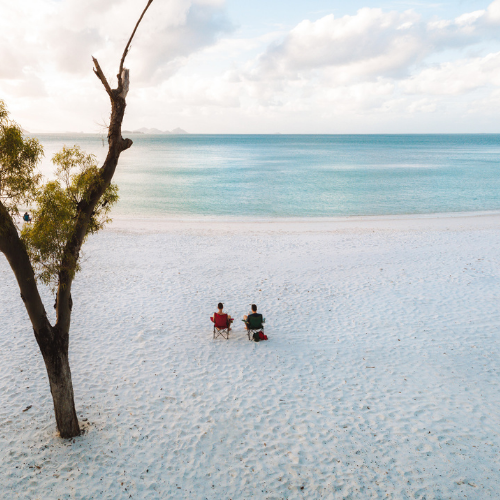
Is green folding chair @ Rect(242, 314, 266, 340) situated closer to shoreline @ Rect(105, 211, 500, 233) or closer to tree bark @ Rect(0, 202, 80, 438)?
tree bark @ Rect(0, 202, 80, 438)

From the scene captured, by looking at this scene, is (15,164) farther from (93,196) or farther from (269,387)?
(269,387)

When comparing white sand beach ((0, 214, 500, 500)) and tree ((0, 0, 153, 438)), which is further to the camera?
white sand beach ((0, 214, 500, 500))

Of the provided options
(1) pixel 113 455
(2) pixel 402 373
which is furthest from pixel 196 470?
(2) pixel 402 373

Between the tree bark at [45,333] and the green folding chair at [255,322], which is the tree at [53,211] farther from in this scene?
the green folding chair at [255,322]

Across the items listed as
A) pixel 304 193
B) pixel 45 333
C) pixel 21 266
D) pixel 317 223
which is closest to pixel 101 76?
pixel 21 266

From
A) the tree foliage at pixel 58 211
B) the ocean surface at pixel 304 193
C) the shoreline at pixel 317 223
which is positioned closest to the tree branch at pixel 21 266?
the tree foliage at pixel 58 211

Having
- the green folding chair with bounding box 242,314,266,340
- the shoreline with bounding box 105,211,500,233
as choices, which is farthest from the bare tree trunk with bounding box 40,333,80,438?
the shoreline with bounding box 105,211,500,233

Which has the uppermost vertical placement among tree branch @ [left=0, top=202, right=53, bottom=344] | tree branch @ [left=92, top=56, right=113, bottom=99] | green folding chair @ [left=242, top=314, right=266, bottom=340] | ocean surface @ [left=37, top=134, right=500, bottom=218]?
ocean surface @ [left=37, top=134, right=500, bottom=218]
